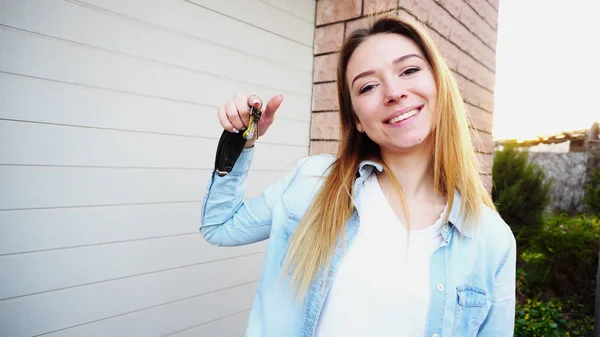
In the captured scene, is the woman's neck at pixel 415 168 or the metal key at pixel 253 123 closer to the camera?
the metal key at pixel 253 123

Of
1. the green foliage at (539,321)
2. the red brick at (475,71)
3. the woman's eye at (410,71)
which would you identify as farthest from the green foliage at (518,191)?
the woman's eye at (410,71)

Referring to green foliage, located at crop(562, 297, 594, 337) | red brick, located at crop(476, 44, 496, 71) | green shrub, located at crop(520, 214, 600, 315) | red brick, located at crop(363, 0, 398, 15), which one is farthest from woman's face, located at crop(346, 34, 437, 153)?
green shrub, located at crop(520, 214, 600, 315)

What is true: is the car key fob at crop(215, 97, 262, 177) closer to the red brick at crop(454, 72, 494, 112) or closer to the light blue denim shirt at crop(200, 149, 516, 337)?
the light blue denim shirt at crop(200, 149, 516, 337)

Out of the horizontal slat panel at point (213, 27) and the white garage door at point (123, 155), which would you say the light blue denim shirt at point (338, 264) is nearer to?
the white garage door at point (123, 155)

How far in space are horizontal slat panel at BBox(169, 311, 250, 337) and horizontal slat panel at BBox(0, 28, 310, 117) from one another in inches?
48.4

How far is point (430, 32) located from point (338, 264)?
168 centimetres

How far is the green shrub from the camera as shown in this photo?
4.18 m

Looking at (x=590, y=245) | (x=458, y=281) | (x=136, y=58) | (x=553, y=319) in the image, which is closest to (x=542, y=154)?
(x=590, y=245)

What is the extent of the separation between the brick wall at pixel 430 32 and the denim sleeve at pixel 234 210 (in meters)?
1.02

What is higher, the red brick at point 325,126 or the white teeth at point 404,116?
the red brick at point 325,126

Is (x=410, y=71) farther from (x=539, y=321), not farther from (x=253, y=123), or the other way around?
(x=539, y=321)

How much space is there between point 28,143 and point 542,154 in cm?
904

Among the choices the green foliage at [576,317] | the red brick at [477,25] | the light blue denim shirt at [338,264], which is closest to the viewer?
the light blue denim shirt at [338,264]

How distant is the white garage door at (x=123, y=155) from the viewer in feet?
3.86
